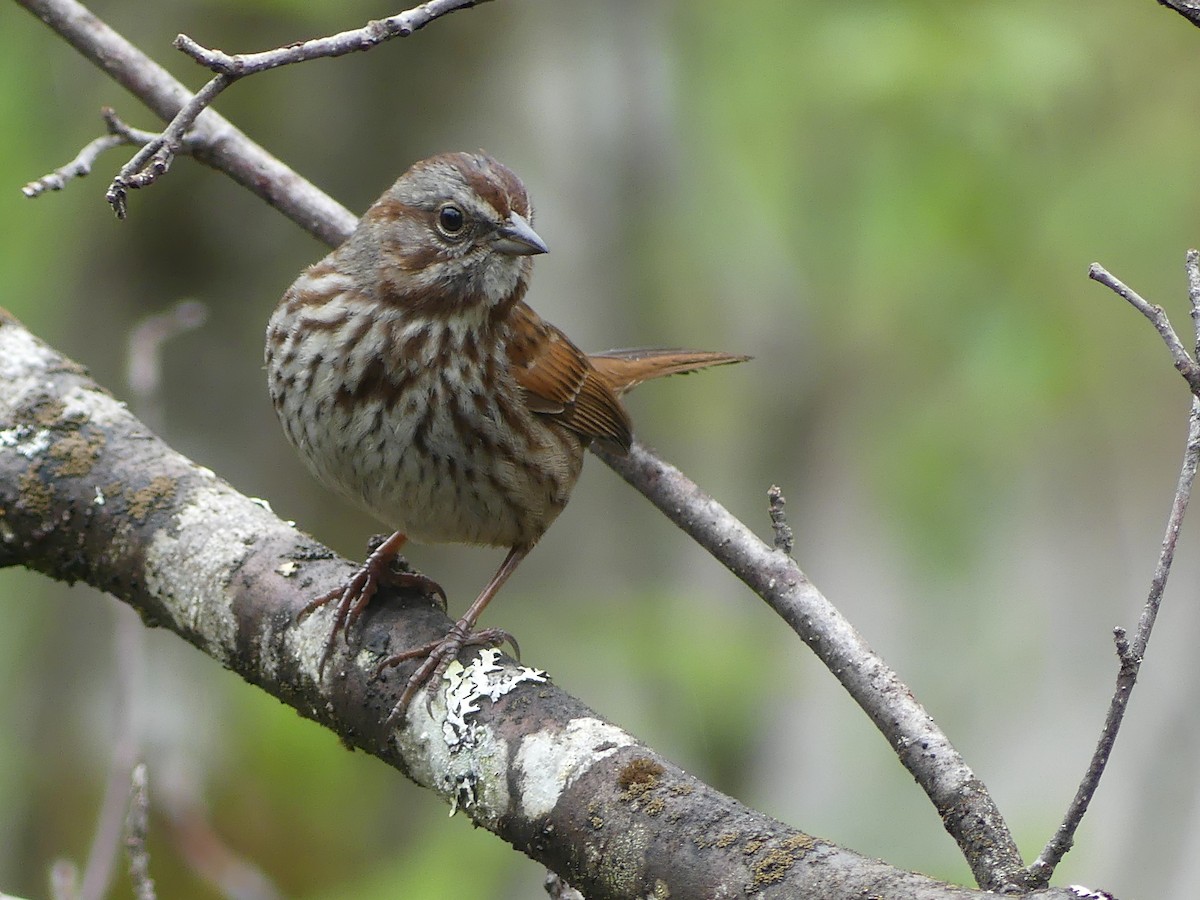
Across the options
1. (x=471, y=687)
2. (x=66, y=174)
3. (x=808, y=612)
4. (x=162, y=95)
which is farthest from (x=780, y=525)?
(x=162, y=95)

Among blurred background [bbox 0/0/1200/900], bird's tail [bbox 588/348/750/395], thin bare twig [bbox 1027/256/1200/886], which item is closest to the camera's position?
thin bare twig [bbox 1027/256/1200/886]

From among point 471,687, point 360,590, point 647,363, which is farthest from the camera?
point 647,363

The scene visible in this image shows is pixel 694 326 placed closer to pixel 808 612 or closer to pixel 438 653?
pixel 808 612

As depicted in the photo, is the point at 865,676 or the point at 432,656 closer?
the point at 865,676

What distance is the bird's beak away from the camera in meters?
3.31

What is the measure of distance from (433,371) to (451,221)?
0.39 m

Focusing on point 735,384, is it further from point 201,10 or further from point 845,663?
point 845,663

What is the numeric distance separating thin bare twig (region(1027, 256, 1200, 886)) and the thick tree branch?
0.61ft

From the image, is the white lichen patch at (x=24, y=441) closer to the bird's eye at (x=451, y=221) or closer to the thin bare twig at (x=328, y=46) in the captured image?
the bird's eye at (x=451, y=221)

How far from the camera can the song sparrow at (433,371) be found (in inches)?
129

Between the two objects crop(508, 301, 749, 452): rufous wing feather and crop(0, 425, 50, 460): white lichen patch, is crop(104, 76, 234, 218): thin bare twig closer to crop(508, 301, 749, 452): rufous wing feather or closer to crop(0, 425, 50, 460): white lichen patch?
crop(0, 425, 50, 460): white lichen patch

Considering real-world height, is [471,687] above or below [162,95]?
below

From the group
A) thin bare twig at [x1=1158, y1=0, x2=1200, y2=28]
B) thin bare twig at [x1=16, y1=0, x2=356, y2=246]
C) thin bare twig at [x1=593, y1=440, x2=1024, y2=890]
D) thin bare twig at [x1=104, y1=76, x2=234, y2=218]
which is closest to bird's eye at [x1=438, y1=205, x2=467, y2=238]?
thin bare twig at [x1=16, y1=0, x2=356, y2=246]

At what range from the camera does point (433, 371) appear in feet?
10.9
